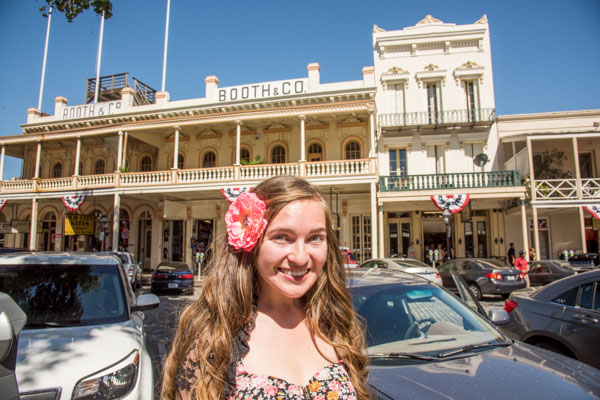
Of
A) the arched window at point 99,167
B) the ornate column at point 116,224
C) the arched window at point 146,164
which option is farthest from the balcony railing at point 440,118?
the arched window at point 99,167

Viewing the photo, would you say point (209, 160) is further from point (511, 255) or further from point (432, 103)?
point (511, 255)

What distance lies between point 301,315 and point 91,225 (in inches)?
873

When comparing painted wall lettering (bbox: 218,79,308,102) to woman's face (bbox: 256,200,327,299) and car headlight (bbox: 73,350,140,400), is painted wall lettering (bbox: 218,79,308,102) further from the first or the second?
woman's face (bbox: 256,200,327,299)

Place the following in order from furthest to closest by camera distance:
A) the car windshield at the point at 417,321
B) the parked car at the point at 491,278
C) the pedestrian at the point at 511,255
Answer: the pedestrian at the point at 511,255 → the parked car at the point at 491,278 → the car windshield at the point at 417,321

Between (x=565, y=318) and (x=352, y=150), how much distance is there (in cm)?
1508

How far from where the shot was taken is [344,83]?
58.6ft

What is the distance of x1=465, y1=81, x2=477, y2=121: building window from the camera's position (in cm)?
1845

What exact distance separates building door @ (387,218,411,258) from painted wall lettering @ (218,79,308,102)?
8.46m

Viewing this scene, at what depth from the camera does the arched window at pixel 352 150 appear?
732 inches

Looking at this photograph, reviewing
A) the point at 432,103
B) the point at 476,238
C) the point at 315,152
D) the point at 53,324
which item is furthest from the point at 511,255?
the point at 53,324

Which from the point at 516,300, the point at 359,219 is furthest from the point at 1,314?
the point at 359,219

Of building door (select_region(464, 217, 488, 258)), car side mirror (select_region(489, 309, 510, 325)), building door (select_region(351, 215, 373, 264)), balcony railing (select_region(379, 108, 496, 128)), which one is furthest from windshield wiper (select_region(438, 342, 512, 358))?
building door (select_region(464, 217, 488, 258))

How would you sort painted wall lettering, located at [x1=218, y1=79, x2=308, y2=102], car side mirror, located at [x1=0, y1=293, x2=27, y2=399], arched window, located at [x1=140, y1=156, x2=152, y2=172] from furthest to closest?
arched window, located at [x1=140, y1=156, x2=152, y2=172] < painted wall lettering, located at [x1=218, y1=79, x2=308, y2=102] < car side mirror, located at [x1=0, y1=293, x2=27, y2=399]

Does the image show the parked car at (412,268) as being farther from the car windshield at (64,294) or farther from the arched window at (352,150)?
the car windshield at (64,294)
